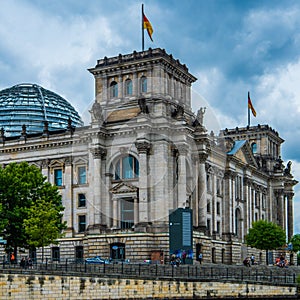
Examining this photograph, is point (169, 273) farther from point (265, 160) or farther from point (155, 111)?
point (265, 160)

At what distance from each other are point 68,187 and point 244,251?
3127cm

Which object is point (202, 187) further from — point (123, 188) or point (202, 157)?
point (123, 188)

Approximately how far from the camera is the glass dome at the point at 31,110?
124 meters

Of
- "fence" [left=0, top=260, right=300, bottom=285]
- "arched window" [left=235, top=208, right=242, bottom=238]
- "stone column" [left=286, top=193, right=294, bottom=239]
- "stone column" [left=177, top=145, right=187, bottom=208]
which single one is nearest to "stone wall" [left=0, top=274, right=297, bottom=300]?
"fence" [left=0, top=260, right=300, bottom=285]

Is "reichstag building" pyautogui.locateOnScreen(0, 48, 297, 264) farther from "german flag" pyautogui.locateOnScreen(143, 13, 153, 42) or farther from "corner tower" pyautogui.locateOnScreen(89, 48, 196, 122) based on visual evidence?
"german flag" pyautogui.locateOnScreen(143, 13, 153, 42)

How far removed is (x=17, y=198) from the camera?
251 ft

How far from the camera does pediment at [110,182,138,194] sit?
296ft

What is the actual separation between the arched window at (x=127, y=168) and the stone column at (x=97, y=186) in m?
2.24

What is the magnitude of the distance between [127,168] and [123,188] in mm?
2678

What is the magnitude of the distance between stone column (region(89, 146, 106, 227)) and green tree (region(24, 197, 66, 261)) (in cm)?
1324

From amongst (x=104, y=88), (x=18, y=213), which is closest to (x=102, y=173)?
(x=104, y=88)

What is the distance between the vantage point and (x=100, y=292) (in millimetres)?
51438

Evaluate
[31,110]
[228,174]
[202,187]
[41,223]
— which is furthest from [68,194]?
[31,110]

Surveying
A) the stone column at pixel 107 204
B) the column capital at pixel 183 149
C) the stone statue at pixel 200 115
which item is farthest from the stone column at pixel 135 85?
the stone column at pixel 107 204
